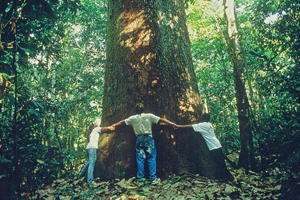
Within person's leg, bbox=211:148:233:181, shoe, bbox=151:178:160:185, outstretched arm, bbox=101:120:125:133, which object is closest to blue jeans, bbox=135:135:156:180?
shoe, bbox=151:178:160:185

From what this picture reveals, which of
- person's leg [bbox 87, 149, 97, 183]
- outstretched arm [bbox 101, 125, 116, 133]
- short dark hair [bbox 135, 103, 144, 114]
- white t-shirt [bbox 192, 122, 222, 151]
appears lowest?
person's leg [bbox 87, 149, 97, 183]

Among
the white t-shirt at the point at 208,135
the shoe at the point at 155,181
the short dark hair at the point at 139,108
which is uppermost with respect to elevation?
the short dark hair at the point at 139,108

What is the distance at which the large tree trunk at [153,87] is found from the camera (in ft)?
13.7

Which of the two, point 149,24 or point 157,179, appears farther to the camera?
point 149,24

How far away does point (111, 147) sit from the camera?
436 cm

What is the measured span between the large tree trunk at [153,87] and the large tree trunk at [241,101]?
1.35m

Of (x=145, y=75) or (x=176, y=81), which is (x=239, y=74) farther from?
(x=145, y=75)

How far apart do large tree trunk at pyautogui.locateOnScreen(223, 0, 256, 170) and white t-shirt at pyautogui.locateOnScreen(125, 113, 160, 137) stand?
257 cm

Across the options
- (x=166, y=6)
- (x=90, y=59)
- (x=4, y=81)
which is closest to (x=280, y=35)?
(x=166, y=6)

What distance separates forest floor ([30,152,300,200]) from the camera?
3266 mm

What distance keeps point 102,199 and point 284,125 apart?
5.53 m

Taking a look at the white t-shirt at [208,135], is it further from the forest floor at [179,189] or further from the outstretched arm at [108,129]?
the outstretched arm at [108,129]

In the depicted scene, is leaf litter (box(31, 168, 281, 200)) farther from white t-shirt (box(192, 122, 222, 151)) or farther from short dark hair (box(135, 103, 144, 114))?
short dark hair (box(135, 103, 144, 114))

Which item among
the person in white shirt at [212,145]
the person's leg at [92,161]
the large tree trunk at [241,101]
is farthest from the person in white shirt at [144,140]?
the large tree trunk at [241,101]
